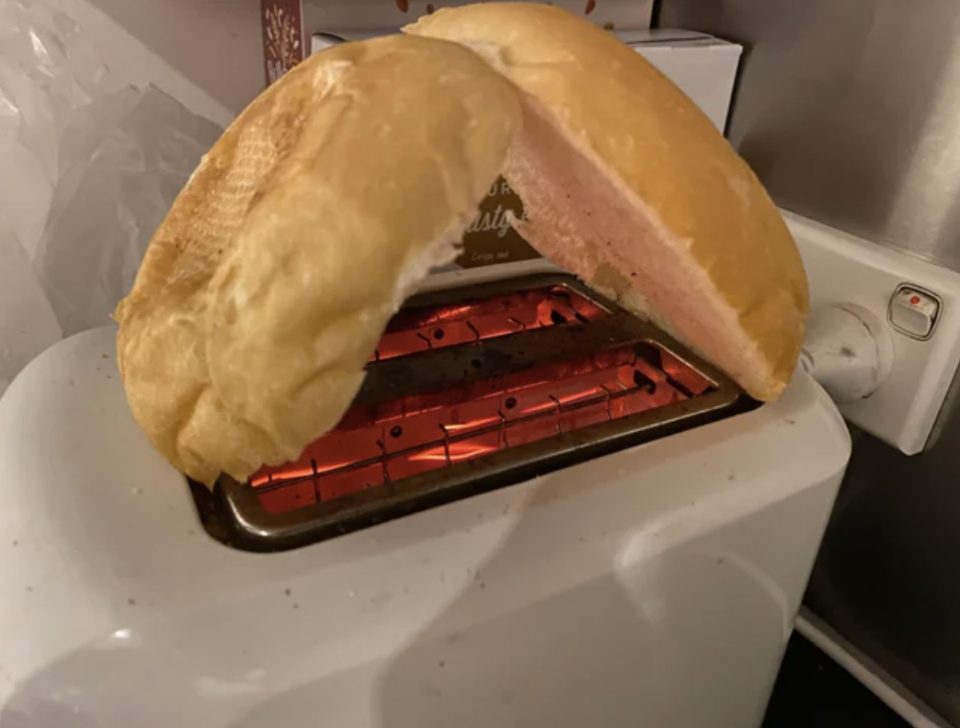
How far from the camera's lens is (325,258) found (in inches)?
12.5

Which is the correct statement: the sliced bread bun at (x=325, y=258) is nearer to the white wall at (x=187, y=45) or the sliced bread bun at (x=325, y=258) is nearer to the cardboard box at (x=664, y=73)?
the cardboard box at (x=664, y=73)

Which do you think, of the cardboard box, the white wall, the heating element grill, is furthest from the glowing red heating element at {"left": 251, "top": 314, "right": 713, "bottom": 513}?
the white wall

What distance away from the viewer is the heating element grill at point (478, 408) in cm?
40

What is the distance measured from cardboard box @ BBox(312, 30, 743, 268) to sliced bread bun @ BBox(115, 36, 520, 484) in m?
0.33

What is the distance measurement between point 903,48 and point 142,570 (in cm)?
67

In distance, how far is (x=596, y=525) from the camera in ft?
1.32

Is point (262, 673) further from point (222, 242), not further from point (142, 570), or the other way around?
point (222, 242)

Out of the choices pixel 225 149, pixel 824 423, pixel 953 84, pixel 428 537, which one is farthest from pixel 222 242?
pixel 953 84

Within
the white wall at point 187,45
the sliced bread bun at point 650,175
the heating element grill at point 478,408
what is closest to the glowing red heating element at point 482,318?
the heating element grill at point 478,408

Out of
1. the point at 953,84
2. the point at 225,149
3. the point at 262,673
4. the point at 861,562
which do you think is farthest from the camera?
the point at 861,562

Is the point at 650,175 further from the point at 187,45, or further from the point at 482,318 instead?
the point at 187,45

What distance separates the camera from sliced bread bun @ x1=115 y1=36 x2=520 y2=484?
1.05 ft

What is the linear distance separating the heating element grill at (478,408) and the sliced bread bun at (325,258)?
5 centimetres

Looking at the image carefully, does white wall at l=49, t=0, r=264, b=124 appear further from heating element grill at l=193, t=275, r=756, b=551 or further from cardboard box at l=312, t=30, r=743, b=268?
heating element grill at l=193, t=275, r=756, b=551
